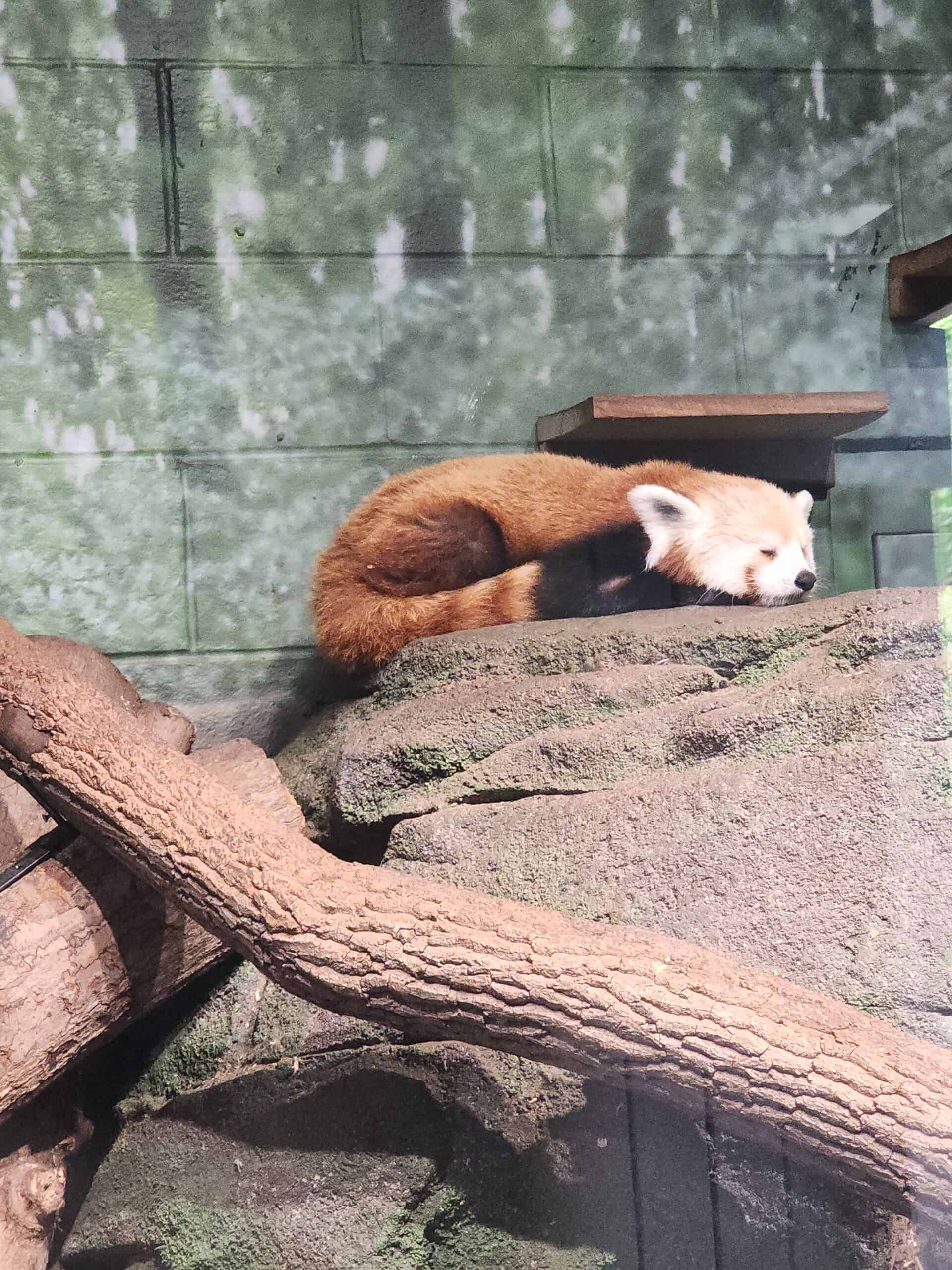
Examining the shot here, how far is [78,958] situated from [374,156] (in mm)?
1545

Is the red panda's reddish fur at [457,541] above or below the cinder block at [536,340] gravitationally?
below

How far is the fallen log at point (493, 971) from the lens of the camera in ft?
4.37

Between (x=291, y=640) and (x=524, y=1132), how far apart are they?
1.00 metres

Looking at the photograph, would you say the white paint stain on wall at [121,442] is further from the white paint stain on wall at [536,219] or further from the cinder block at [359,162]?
the white paint stain on wall at [536,219]

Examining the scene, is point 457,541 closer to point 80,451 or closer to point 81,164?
point 80,451

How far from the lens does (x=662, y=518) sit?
6.56 feet

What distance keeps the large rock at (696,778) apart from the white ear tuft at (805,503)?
220 millimetres

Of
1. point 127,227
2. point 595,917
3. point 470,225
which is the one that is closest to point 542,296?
point 470,225

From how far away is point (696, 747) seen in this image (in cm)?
182

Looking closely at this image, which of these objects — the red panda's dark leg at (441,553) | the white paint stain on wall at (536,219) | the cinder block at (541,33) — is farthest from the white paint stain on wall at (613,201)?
the red panda's dark leg at (441,553)

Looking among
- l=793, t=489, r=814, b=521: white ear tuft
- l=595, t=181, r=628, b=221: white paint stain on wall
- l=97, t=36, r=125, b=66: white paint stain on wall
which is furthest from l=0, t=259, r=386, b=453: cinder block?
l=793, t=489, r=814, b=521: white ear tuft

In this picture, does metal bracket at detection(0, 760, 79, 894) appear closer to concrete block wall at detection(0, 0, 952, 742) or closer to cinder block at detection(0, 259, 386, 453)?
concrete block wall at detection(0, 0, 952, 742)

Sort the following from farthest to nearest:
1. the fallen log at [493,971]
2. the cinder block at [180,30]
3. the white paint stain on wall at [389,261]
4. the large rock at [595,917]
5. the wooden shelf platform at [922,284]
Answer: the white paint stain on wall at [389,261], the cinder block at [180,30], the wooden shelf platform at [922,284], the large rock at [595,917], the fallen log at [493,971]

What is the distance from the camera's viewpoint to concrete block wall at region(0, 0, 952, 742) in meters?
1.98
